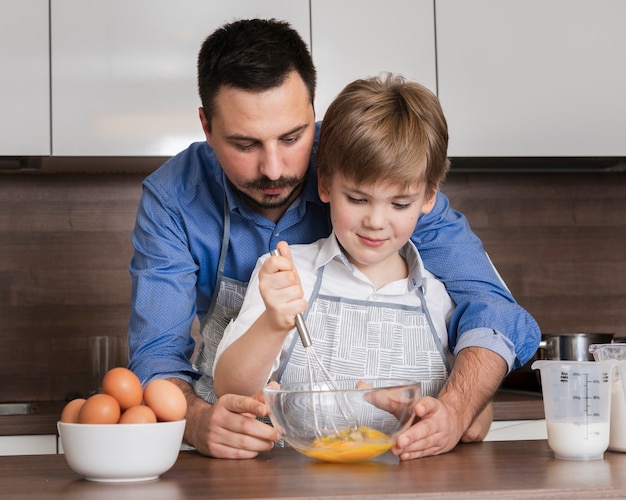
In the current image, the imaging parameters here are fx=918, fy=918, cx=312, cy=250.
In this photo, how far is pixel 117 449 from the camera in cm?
95

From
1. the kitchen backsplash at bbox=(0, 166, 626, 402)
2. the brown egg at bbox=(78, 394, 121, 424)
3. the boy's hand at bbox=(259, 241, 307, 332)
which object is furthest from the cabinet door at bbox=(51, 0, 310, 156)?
the brown egg at bbox=(78, 394, 121, 424)

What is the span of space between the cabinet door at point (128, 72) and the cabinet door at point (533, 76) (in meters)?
0.55

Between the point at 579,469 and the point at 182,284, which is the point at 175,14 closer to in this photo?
the point at 182,284

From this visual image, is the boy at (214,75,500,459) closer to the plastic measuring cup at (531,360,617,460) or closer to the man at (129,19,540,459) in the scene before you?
the man at (129,19,540,459)

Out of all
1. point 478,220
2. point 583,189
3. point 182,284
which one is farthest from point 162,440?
point 583,189

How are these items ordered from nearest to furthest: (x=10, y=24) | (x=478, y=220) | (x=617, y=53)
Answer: (x=10, y=24) < (x=617, y=53) < (x=478, y=220)

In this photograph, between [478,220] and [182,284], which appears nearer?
[182,284]

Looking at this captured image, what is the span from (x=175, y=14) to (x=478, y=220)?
3.49 feet

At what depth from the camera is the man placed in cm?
139

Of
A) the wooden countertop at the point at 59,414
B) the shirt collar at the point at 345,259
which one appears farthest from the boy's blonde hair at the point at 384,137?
the wooden countertop at the point at 59,414

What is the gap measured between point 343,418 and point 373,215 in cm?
39

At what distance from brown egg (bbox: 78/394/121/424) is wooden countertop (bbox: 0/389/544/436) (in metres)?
1.19

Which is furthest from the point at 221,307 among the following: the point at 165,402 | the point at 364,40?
the point at 364,40

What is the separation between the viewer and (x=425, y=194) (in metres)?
1.39
